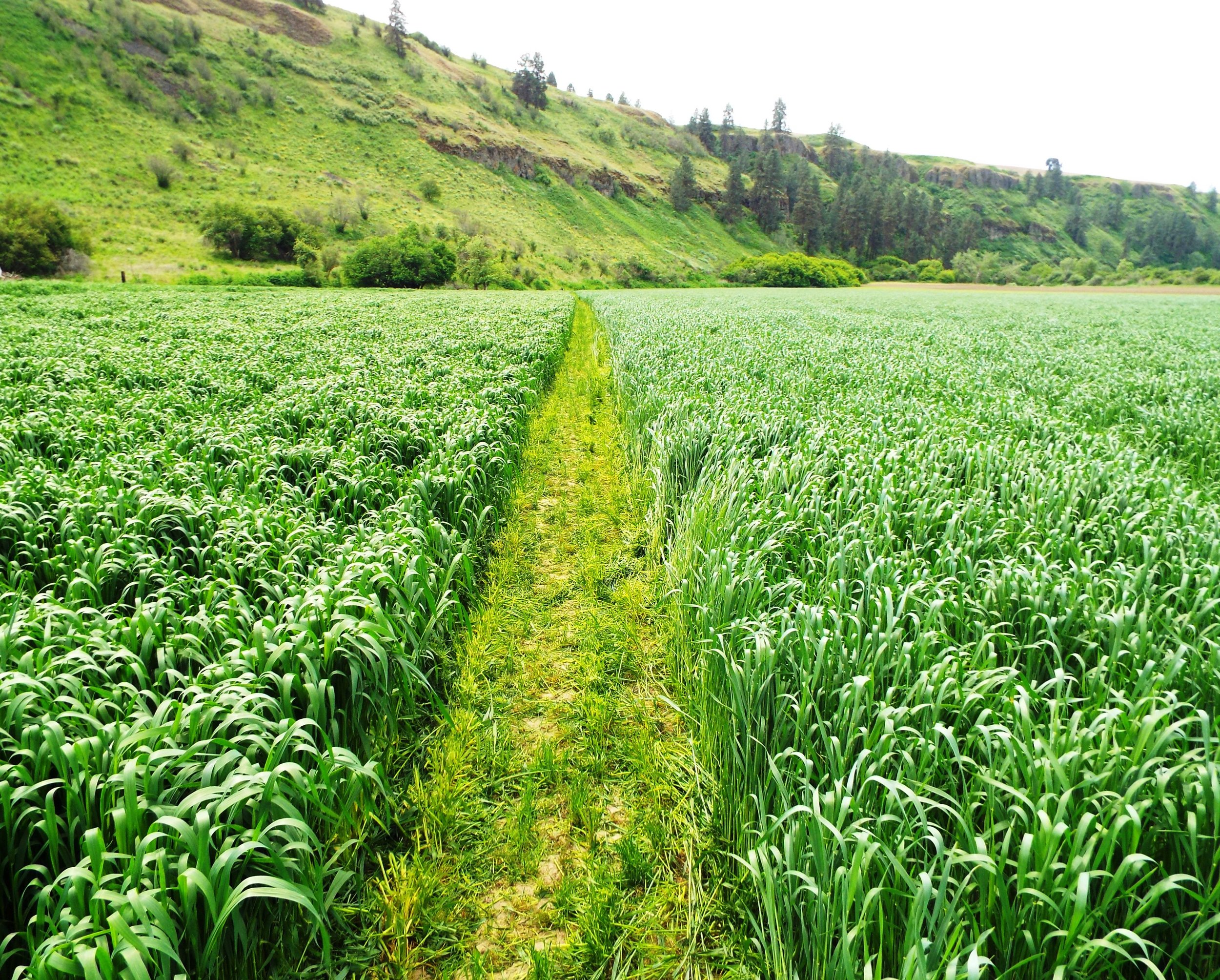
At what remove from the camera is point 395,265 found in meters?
58.0

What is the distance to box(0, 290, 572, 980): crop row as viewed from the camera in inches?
75.2

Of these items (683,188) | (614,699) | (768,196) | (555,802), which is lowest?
(555,802)

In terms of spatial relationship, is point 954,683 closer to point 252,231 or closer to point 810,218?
point 252,231

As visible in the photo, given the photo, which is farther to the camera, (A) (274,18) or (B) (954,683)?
(A) (274,18)

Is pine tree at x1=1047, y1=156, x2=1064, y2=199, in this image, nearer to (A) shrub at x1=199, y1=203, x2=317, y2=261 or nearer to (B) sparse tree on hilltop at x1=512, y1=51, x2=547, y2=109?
(B) sparse tree on hilltop at x1=512, y1=51, x2=547, y2=109

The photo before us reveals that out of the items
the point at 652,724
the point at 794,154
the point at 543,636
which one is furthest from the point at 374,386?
the point at 794,154

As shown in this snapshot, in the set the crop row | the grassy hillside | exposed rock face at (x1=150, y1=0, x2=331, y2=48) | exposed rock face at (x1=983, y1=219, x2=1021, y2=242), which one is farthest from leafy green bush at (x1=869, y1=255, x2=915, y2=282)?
exposed rock face at (x1=150, y1=0, x2=331, y2=48)

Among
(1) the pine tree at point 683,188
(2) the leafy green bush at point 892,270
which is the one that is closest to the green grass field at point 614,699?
(2) the leafy green bush at point 892,270

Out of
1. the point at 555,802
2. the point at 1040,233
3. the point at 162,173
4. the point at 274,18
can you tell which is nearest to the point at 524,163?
the point at 162,173

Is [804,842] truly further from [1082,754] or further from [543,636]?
[543,636]

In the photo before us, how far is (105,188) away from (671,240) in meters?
88.8

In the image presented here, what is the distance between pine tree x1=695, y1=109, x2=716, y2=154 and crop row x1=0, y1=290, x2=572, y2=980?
19392 cm

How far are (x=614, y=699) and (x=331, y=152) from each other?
111 metres

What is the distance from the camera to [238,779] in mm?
2105
